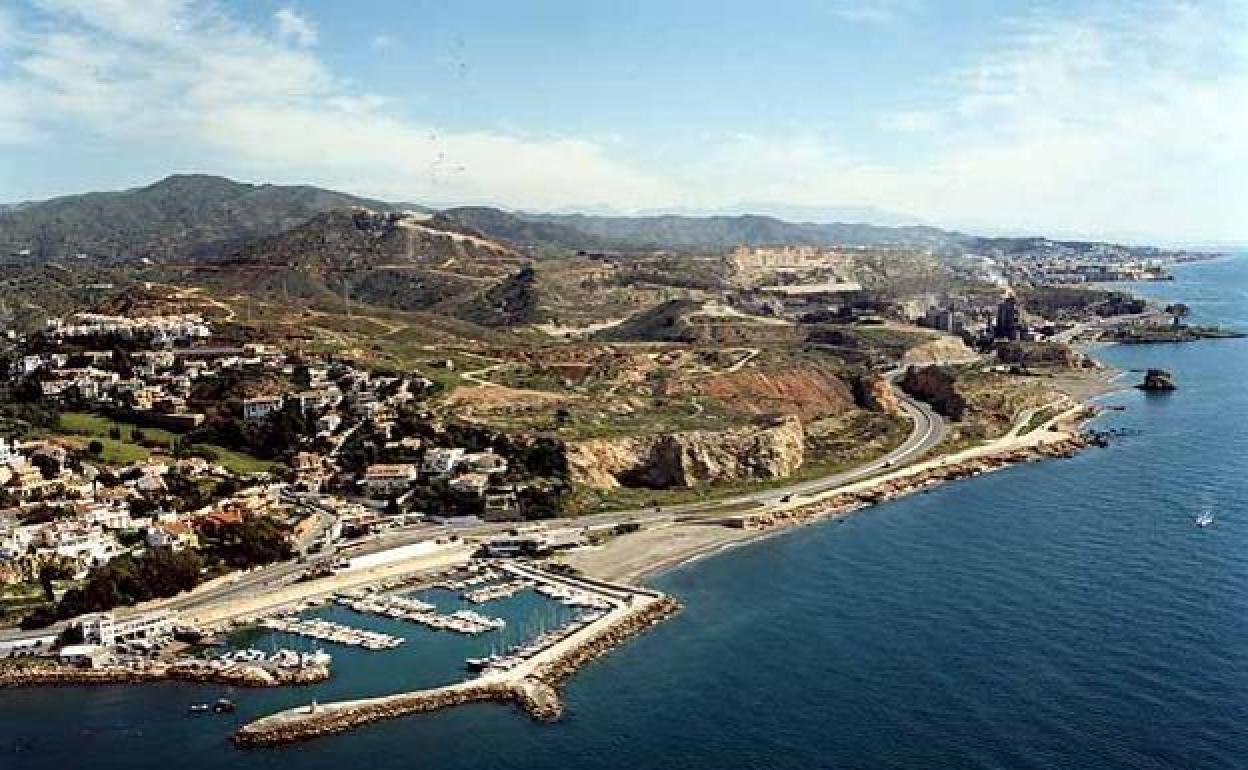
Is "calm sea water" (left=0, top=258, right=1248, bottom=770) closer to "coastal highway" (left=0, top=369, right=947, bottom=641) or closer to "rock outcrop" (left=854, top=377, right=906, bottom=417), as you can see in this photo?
"coastal highway" (left=0, top=369, right=947, bottom=641)

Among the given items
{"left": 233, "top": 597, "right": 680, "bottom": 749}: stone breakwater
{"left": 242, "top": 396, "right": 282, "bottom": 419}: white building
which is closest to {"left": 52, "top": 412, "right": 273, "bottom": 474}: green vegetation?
{"left": 242, "top": 396, "right": 282, "bottom": 419}: white building

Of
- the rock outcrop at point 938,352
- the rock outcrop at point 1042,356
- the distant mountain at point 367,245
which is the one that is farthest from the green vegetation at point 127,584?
the distant mountain at point 367,245

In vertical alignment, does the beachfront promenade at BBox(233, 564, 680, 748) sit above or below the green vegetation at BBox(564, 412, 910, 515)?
below

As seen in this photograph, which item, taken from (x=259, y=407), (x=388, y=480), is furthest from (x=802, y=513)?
(x=259, y=407)

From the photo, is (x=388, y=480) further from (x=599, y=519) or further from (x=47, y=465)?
(x=47, y=465)

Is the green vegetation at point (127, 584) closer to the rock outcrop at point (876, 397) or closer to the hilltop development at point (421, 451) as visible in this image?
the hilltop development at point (421, 451)
